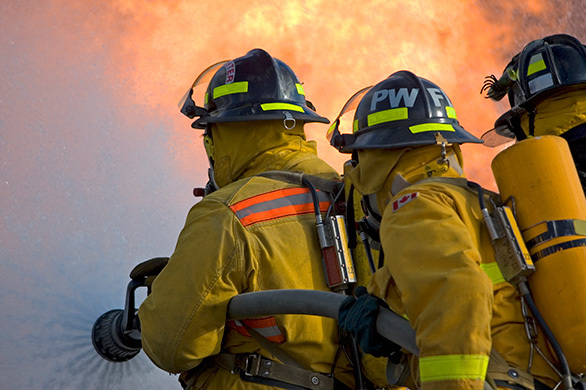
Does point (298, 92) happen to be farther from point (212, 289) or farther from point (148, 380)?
point (148, 380)

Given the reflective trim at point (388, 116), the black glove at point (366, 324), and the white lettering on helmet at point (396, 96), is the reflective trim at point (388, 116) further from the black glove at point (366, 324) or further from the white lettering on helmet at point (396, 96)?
the black glove at point (366, 324)

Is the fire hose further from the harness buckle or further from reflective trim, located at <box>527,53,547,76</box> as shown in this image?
reflective trim, located at <box>527,53,547,76</box>

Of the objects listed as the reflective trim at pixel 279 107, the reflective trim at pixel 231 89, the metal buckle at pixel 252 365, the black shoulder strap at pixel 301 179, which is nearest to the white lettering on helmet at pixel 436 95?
the black shoulder strap at pixel 301 179

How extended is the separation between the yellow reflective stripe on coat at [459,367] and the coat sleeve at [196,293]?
1543 millimetres

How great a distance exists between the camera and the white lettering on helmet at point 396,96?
12.6 ft

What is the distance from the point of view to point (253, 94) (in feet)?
16.1

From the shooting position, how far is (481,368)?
8.44 feet

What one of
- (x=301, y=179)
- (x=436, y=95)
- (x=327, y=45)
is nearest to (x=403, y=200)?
(x=436, y=95)

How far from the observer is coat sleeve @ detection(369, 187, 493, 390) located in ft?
8.43

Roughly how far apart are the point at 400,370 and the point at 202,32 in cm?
729

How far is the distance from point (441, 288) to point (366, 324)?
485 mm

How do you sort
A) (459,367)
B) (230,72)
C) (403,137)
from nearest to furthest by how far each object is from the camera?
(459,367) → (403,137) → (230,72)

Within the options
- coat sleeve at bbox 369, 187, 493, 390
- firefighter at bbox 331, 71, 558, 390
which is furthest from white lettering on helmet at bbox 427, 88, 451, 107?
coat sleeve at bbox 369, 187, 493, 390

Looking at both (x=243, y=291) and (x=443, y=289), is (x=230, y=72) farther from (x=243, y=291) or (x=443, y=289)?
(x=443, y=289)
